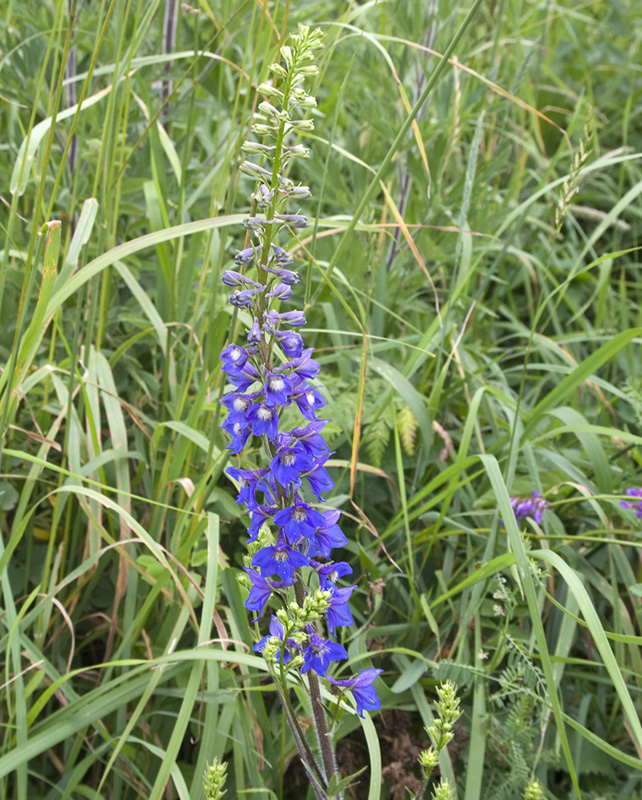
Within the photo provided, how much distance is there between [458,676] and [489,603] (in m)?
0.32

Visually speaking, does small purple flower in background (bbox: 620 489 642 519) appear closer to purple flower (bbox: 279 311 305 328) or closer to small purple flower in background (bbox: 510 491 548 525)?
small purple flower in background (bbox: 510 491 548 525)

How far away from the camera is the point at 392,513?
2.42 meters

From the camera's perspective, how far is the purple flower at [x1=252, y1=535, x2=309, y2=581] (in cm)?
125

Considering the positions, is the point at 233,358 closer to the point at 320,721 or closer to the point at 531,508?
the point at 320,721

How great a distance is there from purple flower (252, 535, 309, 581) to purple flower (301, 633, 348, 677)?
5.7 inches

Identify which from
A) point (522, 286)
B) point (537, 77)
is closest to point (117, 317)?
point (522, 286)

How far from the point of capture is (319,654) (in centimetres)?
130

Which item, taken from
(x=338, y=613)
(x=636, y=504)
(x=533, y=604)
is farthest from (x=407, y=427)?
(x=338, y=613)

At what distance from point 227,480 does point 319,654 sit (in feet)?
3.18

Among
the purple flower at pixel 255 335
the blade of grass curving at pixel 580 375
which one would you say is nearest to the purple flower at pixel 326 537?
the purple flower at pixel 255 335

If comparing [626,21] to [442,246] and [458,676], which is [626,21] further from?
[458,676]

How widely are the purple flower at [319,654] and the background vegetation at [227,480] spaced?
0.84ft

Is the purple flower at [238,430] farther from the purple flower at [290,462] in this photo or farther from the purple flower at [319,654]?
the purple flower at [319,654]

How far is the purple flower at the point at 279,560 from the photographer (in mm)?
1253
